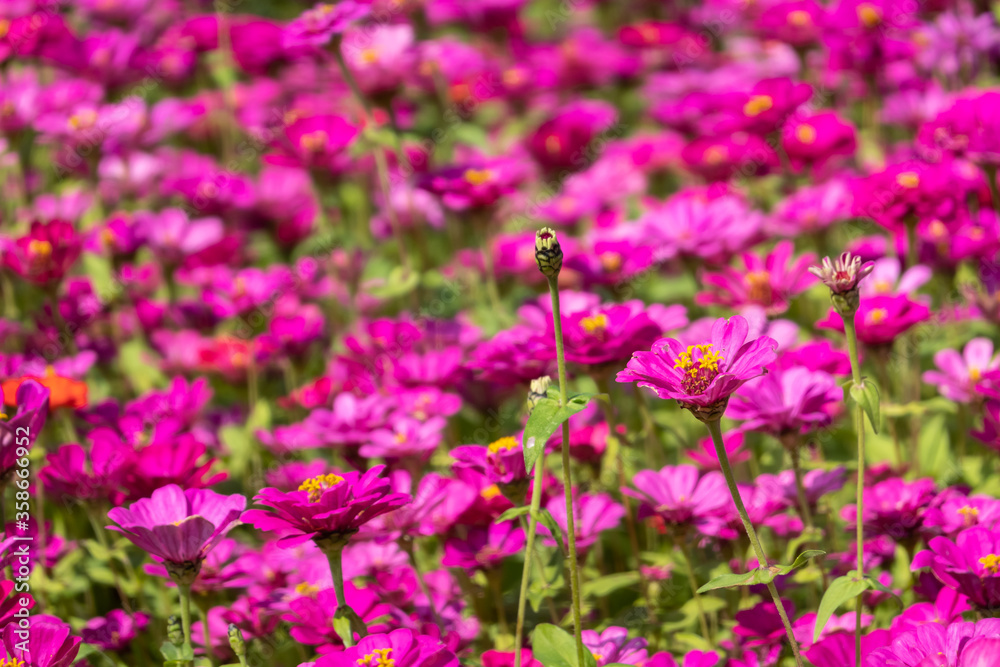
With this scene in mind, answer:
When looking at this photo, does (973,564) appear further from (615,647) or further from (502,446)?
(502,446)

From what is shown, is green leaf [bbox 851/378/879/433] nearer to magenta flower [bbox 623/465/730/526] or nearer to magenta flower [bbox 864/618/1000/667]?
magenta flower [bbox 864/618/1000/667]

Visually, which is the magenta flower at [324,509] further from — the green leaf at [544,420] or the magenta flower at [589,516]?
the magenta flower at [589,516]

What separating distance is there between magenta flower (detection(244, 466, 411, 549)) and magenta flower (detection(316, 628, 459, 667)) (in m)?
0.15

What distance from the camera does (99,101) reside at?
11.5ft

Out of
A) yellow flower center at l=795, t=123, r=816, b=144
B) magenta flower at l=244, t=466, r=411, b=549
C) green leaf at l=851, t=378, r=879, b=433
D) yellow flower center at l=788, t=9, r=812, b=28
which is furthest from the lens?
yellow flower center at l=788, t=9, r=812, b=28

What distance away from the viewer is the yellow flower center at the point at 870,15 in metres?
3.01

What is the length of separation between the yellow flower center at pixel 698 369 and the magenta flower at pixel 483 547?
0.49 m

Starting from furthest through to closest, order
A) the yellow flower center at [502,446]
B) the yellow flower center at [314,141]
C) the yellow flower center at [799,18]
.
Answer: the yellow flower center at [799,18]
the yellow flower center at [314,141]
the yellow flower center at [502,446]

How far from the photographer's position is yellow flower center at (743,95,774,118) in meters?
2.76

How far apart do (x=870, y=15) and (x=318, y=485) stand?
89.8 inches

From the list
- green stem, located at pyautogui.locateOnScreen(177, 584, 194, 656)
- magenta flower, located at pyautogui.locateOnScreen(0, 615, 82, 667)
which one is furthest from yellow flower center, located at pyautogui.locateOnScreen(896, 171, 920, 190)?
magenta flower, located at pyautogui.locateOnScreen(0, 615, 82, 667)

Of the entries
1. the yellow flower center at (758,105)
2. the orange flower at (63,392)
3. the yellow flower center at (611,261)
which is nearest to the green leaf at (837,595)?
the yellow flower center at (611,261)

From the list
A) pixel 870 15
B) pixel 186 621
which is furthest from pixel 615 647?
pixel 870 15

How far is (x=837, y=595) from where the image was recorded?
1.31 m
